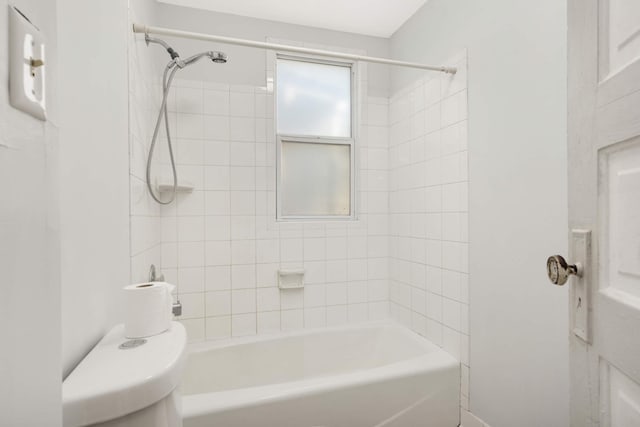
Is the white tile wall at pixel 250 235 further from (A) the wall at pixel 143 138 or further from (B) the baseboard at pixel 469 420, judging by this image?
(B) the baseboard at pixel 469 420

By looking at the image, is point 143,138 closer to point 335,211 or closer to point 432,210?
point 335,211

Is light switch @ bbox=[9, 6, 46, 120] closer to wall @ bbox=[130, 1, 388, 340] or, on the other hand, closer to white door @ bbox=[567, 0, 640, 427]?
white door @ bbox=[567, 0, 640, 427]

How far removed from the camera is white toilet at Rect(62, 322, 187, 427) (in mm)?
623

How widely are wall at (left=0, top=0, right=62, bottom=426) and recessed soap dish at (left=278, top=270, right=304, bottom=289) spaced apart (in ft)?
6.33

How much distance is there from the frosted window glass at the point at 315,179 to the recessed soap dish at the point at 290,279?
41 cm

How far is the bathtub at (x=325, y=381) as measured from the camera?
1396 mm

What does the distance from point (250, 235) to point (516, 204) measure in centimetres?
154

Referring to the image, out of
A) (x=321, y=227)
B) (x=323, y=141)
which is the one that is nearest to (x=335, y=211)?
(x=321, y=227)

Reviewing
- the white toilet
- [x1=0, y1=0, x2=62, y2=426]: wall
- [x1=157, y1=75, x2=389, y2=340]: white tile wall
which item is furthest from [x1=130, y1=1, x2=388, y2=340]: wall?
[x1=0, y1=0, x2=62, y2=426]: wall

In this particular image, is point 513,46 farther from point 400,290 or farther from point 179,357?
point 179,357

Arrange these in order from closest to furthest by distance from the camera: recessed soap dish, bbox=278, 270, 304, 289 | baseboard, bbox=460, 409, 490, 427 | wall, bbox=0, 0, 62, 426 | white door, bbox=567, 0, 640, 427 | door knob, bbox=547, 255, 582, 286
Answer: wall, bbox=0, 0, 62, 426, white door, bbox=567, 0, 640, 427, door knob, bbox=547, 255, 582, 286, baseboard, bbox=460, 409, 490, 427, recessed soap dish, bbox=278, 270, 304, 289

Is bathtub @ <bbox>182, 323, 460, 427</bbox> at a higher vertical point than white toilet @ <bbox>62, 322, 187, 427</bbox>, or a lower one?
lower

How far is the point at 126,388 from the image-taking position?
2.13 feet

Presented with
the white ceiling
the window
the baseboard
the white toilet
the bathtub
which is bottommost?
the baseboard
